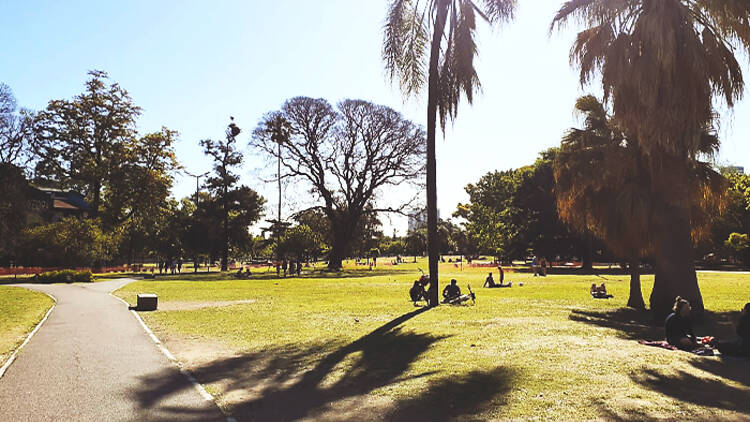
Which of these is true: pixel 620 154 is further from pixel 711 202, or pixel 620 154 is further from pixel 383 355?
pixel 383 355

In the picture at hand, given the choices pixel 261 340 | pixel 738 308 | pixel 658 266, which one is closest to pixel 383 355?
pixel 261 340

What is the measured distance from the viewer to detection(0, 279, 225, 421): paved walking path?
22.0 feet

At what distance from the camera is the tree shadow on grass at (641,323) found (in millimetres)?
12789

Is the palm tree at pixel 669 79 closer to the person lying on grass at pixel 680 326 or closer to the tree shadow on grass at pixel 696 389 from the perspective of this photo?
the person lying on grass at pixel 680 326

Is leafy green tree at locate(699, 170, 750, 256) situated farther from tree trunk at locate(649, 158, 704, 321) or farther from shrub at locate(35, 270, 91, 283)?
shrub at locate(35, 270, 91, 283)

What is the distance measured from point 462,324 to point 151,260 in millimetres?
136086

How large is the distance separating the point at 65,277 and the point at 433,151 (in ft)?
104

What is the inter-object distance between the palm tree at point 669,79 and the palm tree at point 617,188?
1.04 meters

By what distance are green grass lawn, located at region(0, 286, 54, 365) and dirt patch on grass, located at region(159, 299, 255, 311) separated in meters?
4.24

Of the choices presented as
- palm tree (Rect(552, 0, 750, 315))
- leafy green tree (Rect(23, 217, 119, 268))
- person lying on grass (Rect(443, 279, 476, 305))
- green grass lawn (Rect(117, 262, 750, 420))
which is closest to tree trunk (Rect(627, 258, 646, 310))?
green grass lawn (Rect(117, 262, 750, 420))

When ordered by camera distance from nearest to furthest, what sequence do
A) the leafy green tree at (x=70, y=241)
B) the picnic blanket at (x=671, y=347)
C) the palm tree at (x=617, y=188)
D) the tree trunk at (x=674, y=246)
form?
the picnic blanket at (x=671, y=347) → the tree trunk at (x=674, y=246) → the palm tree at (x=617, y=188) → the leafy green tree at (x=70, y=241)

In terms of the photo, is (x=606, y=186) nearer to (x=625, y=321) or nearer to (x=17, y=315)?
(x=625, y=321)

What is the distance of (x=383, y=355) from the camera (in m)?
10.3

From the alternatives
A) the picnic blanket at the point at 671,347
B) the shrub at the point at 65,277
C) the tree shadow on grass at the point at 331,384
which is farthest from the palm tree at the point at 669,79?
the shrub at the point at 65,277
